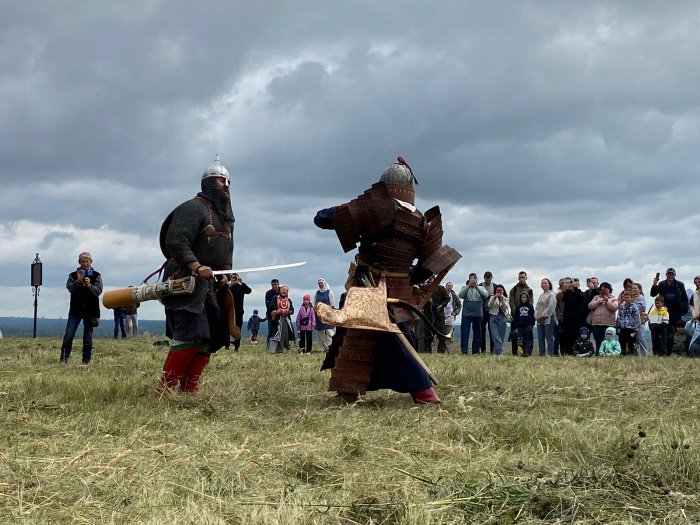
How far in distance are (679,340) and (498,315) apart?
3.27m

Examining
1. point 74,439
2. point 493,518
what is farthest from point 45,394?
point 493,518

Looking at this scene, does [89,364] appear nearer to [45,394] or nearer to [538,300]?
[45,394]

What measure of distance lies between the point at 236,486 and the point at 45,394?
3897 millimetres

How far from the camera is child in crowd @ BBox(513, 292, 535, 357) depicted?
15.1 m

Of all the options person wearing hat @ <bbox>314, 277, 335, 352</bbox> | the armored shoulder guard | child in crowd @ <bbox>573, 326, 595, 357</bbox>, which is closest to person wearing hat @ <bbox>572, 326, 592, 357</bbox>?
child in crowd @ <bbox>573, 326, 595, 357</bbox>

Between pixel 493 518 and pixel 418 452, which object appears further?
pixel 418 452

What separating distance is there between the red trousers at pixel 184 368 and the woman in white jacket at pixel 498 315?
896 cm

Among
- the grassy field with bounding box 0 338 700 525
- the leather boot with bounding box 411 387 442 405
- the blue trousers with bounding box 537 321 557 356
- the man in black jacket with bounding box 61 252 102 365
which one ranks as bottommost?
the grassy field with bounding box 0 338 700 525

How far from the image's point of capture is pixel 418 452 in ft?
13.9

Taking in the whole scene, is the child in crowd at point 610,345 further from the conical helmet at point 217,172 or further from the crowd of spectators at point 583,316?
the conical helmet at point 217,172

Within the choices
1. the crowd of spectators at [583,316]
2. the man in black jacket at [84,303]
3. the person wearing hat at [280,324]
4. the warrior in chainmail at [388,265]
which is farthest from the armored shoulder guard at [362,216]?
the person wearing hat at [280,324]

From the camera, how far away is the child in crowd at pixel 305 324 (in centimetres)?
1598

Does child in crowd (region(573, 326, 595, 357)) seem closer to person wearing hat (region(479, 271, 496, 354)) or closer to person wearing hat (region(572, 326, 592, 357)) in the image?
person wearing hat (region(572, 326, 592, 357))

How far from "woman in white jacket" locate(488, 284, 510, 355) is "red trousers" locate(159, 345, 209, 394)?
896 centimetres
